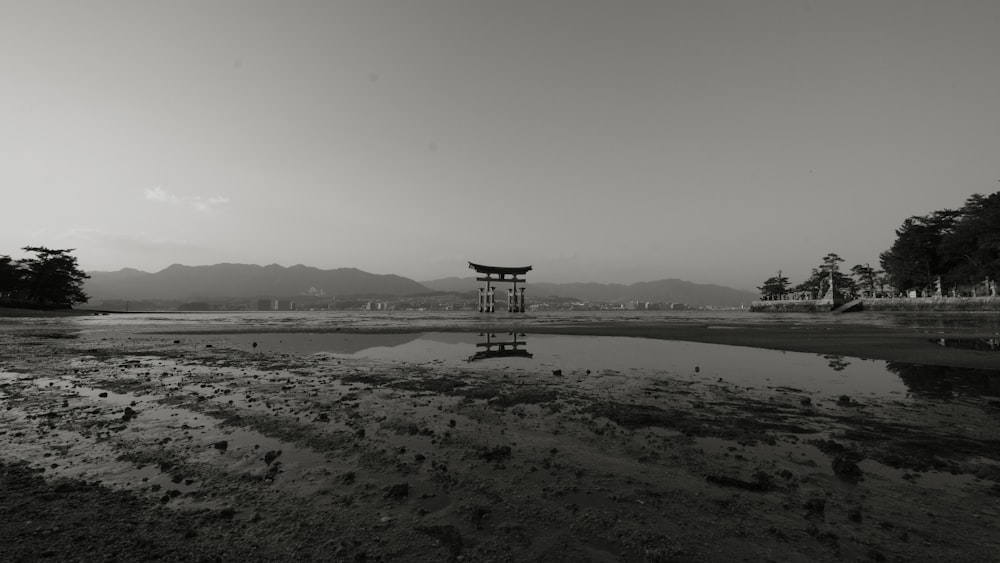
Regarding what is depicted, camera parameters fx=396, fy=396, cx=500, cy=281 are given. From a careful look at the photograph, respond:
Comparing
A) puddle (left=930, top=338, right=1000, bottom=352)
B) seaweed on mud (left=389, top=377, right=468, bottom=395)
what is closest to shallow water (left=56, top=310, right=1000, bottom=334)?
puddle (left=930, top=338, right=1000, bottom=352)

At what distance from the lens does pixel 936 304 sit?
190ft

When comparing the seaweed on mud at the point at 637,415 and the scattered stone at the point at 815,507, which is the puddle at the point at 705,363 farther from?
the scattered stone at the point at 815,507

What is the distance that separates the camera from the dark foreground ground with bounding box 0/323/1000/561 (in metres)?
3.13

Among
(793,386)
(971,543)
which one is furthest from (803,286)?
(971,543)

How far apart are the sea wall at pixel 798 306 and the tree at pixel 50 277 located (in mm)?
138623

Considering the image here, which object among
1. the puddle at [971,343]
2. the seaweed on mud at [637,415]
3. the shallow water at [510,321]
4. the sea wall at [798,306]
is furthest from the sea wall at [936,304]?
the seaweed on mud at [637,415]

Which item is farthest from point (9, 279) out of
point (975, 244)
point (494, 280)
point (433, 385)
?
point (975, 244)

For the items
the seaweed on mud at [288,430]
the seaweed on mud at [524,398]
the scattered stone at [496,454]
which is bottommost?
the seaweed on mud at [524,398]

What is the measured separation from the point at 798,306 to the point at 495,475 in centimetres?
10924

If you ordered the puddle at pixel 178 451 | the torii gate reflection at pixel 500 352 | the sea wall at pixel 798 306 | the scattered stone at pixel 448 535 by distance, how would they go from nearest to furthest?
the scattered stone at pixel 448 535, the puddle at pixel 178 451, the torii gate reflection at pixel 500 352, the sea wall at pixel 798 306

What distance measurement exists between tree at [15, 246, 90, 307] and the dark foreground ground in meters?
86.8

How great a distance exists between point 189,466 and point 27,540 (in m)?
1.76

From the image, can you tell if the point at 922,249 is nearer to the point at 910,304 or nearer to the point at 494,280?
the point at 910,304

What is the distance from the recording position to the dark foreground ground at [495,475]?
Answer: 313 cm
